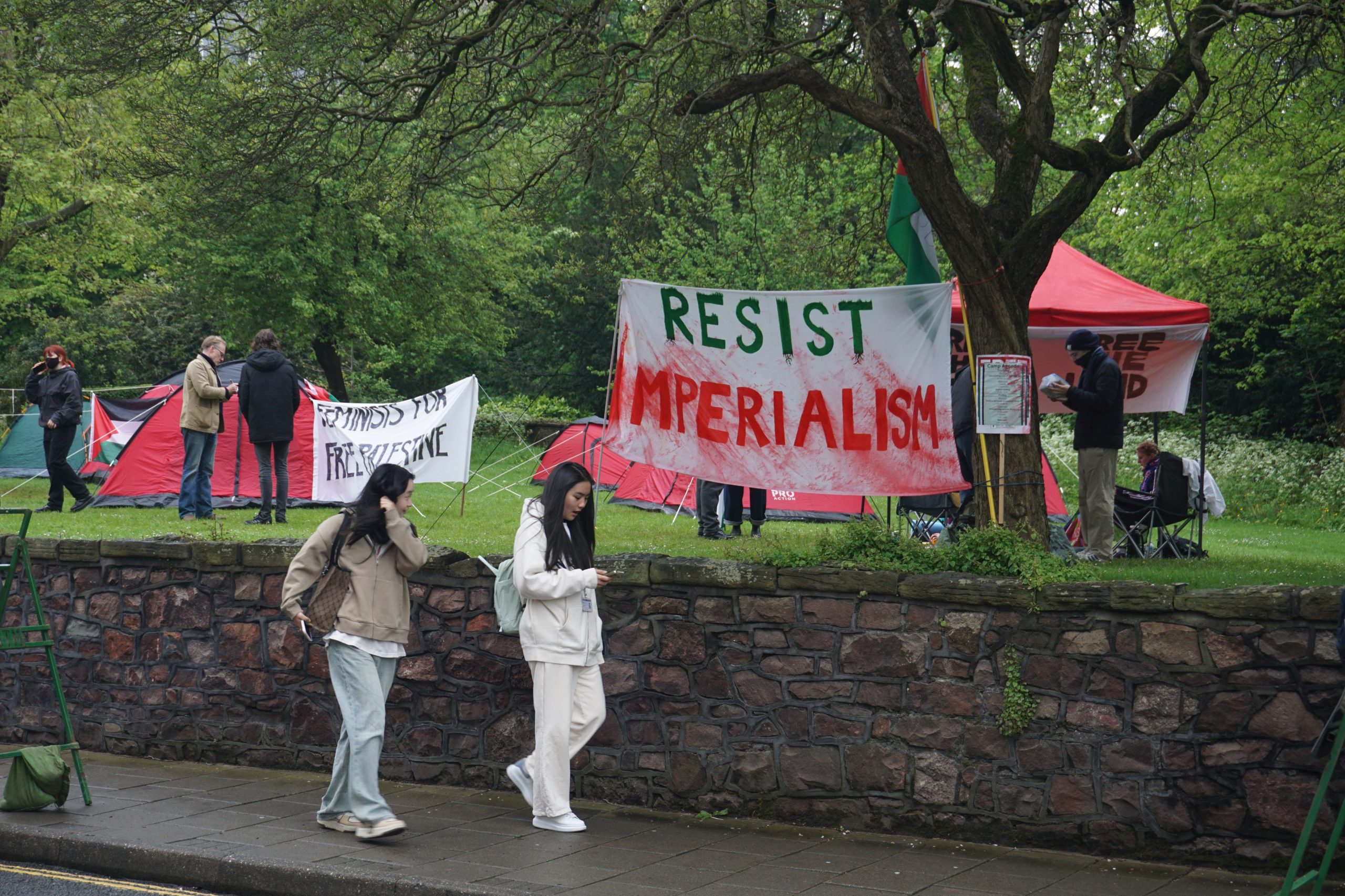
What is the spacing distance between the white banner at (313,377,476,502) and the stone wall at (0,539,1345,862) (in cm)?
378

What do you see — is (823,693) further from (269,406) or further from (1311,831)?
(269,406)

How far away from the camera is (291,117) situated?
36.5 ft

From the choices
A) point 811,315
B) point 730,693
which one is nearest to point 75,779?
point 730,693

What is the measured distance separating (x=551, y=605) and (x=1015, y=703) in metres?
2.48

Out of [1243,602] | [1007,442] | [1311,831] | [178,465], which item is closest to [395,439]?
[178,465]

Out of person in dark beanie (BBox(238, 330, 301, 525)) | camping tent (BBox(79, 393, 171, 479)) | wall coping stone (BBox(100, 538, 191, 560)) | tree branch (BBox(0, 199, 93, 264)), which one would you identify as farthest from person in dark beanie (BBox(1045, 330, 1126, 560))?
tree branch (BBox(0, 199, 93, 264))

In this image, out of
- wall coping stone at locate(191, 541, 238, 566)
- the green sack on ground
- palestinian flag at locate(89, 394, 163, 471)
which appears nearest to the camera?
the green sack on ground

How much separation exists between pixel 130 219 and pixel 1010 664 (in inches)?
859

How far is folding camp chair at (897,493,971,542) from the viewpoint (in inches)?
400

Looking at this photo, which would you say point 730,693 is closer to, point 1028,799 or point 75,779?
point 1028,799

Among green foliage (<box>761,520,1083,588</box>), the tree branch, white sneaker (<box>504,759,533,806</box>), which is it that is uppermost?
the tree branch

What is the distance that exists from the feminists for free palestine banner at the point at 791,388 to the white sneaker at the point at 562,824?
218 cm

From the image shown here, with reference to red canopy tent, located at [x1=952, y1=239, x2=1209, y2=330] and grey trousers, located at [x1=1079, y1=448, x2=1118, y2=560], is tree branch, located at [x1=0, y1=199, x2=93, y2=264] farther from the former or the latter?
grey trousers, located at [x1=1079, y1=448, x2=1118, y2=560]

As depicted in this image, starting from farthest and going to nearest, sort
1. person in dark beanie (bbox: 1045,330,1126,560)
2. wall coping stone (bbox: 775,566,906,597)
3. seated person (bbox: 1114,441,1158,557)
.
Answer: seated person (bbox: 1114,441,1158,557), person in dark beanie (bbox: 1045,330,1126,560), wall coping stone (bbox: 775,566,906,597)
